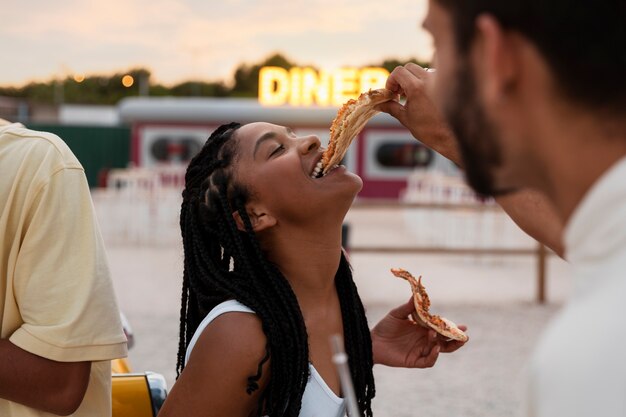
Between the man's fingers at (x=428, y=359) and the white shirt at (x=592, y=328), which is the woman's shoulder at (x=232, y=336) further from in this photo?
the white shirt at (x=592, y=328)

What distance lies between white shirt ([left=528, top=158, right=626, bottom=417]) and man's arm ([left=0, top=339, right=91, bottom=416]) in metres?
1.16

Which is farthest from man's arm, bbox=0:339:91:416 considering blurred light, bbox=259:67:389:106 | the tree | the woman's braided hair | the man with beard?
the tree

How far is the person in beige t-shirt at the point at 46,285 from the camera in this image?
1.70m

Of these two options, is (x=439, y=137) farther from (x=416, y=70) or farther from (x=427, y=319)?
(x=427, y=319)

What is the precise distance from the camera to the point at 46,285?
170cm

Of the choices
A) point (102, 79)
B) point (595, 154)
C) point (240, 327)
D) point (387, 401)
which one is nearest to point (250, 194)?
point (240, 327)

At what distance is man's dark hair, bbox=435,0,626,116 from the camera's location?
820 mm

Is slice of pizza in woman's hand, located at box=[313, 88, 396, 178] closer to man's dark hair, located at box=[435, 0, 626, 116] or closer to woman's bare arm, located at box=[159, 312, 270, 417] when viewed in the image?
woman's bare arm, located at box=[159, 312, 270, 417]

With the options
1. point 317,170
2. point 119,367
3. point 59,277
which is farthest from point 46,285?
point 119,367

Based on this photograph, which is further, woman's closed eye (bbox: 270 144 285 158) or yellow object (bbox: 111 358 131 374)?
yellow object (bbox: 111 358 131 374)

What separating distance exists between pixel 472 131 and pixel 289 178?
1.07 meters

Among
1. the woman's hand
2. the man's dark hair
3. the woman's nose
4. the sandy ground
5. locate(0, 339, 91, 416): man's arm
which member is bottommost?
the sandy ground

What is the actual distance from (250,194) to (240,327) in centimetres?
33

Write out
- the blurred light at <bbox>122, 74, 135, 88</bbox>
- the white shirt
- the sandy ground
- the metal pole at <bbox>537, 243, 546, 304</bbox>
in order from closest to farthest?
1. the white shirt
2. the sandy ground
3. the metal pole at <bbox>537, 243, 546, 304</bbox>
4. the blurred light at <bbox>122, 74, 135, 88</bbox>
